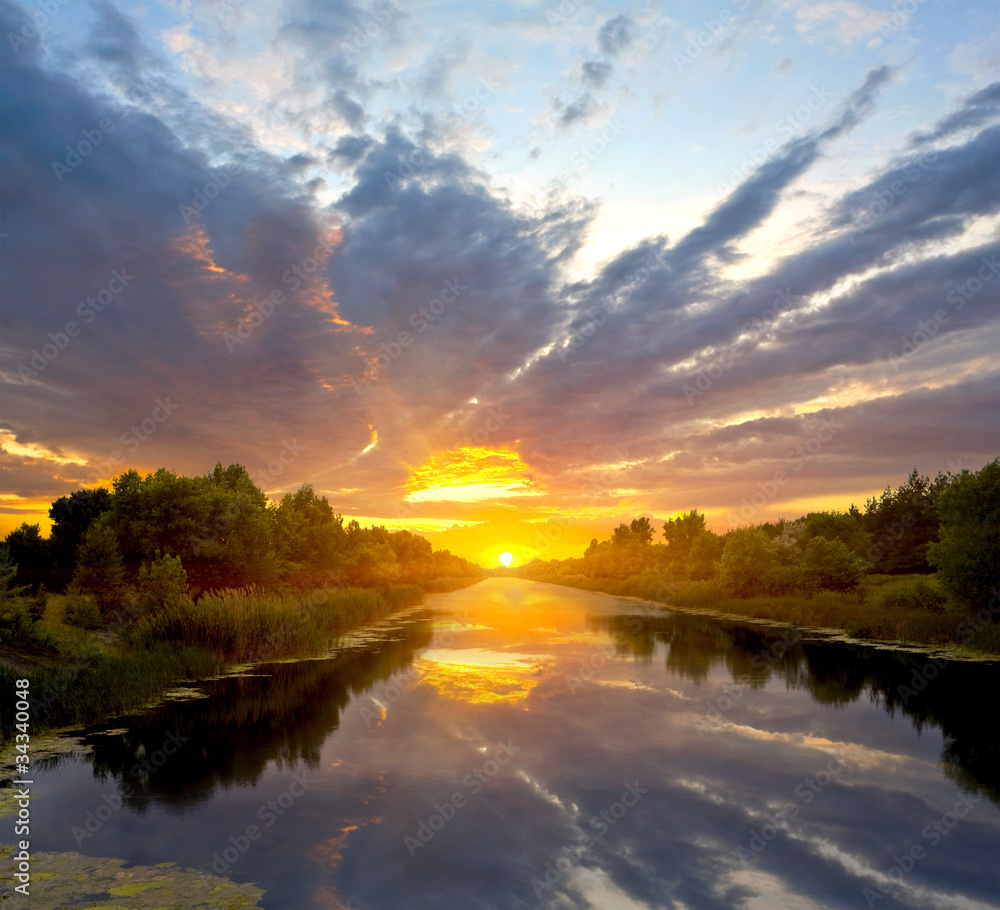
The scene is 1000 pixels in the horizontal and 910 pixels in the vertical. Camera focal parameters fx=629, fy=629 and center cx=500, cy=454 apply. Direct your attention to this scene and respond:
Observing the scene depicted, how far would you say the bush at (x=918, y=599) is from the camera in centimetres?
3616

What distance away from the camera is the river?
27.0ft

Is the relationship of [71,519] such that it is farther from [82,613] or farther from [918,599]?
[918,599]

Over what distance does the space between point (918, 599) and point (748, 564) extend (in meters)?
21.4

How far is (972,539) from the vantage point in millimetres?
30891

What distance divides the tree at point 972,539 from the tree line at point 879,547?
0.04m

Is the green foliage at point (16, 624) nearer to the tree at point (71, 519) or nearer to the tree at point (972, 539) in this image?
the tree at point (71, 519)

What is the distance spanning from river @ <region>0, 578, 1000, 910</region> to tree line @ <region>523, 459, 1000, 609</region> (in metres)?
11.6

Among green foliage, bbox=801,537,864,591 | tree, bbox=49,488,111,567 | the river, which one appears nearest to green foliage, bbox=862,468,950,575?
green foliage, bbox=801,537,864,591

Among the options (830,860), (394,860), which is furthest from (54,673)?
(830,860)

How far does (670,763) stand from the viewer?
1303 centimetres

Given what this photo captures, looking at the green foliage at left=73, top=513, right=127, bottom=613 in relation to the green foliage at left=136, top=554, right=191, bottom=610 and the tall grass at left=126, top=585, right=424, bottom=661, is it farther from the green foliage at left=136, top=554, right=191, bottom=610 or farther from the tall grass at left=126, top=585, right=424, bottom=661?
the tall grass at left=126, top=585, right=424, bottom=661

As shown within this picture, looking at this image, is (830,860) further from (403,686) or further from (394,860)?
(403,686)

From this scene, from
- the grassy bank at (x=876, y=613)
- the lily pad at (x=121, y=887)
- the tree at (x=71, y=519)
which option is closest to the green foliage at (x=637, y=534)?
A: the grassy bank at (x=876, y=613)

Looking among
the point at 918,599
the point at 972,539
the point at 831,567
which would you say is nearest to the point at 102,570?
the point at 972,539
